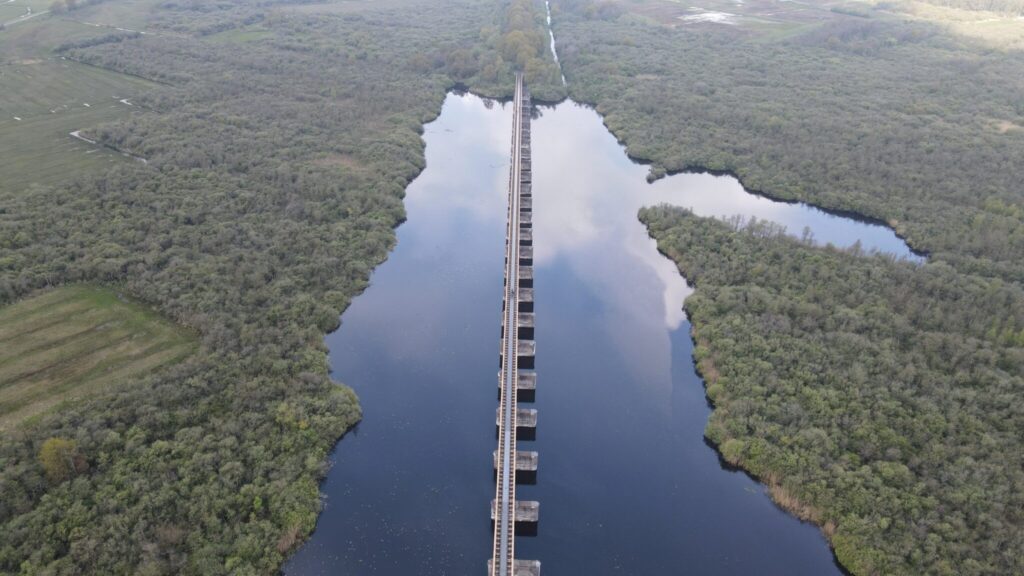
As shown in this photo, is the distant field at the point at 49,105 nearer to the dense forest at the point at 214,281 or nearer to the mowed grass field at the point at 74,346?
the dense forest at the point at 214,281

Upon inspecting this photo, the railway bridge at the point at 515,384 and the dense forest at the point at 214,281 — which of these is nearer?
the dense forest at the point at 214,281

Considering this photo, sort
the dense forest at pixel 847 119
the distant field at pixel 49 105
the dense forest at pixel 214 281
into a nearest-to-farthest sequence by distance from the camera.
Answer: the dense forest at pixel 214 281, the dense forest at pixel 847 119, the distant field at pixel 49 105

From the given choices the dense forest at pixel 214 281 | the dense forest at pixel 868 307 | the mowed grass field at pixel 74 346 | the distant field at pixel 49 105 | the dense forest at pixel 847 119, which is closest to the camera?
the dense forest at pixel 214 281

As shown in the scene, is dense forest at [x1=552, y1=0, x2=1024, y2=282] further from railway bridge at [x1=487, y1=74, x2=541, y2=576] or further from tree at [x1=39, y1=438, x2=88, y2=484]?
tree at [x1=39, y1=438, x2=88, y2=484]

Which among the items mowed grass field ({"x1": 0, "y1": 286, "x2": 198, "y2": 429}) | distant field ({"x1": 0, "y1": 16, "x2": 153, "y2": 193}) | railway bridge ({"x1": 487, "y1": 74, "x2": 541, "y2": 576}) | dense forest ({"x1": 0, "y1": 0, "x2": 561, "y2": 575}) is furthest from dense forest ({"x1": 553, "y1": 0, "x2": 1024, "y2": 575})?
distant field ({"x1": 0, "y1": 16, "x2": 153, "y2": 193})

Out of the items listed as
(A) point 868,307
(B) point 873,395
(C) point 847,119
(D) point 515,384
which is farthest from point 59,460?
(C) point 847,119

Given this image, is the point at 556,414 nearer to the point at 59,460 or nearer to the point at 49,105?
the point at 59,460

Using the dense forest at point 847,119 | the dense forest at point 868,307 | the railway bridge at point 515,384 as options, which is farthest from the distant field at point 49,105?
the dense forest at point 847,119

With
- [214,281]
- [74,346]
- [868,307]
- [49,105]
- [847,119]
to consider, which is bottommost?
[74,346]
